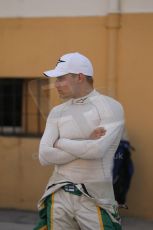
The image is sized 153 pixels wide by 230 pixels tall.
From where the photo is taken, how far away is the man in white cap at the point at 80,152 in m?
3.13

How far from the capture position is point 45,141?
3242 mm

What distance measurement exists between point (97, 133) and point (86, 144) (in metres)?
0.09

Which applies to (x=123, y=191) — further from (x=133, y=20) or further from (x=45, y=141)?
(x=45, y=141)

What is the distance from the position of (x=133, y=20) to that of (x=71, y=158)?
3.06 meters

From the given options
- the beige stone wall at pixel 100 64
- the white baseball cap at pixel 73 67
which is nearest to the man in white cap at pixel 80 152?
the white baseball cap at pixel 73 67

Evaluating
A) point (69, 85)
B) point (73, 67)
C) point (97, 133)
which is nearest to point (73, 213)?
point (97, 133)

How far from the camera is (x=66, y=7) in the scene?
6109mm

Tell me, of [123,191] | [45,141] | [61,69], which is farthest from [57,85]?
[123,191]

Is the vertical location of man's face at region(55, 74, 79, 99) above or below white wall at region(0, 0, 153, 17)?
below

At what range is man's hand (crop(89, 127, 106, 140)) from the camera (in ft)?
10.1

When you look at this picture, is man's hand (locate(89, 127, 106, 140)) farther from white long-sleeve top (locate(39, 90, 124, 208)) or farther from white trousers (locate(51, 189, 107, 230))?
white trousers (locate(51, 189, 107, 230))

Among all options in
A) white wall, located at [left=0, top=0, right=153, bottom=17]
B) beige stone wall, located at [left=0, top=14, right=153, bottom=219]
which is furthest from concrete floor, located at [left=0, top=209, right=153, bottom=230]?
white wall, located at [left=0, top=0, right=153, bottom=17]

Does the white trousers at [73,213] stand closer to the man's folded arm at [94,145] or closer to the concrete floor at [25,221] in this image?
the man's folded arm at [94,145]

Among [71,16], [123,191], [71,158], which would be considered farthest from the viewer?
[71,16]
